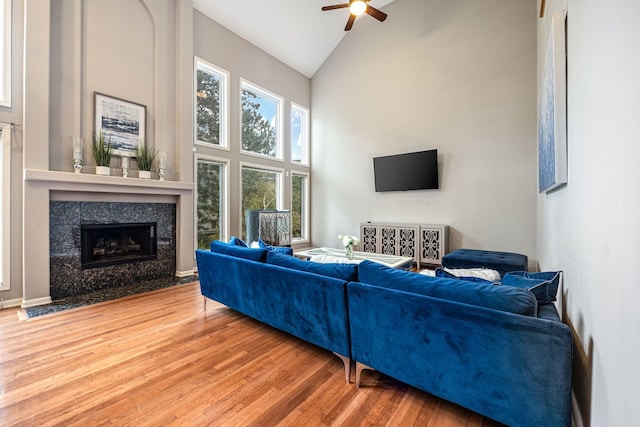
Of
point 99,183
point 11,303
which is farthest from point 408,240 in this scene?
point 11,303

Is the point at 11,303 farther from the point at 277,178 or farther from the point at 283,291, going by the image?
the point at 277,178

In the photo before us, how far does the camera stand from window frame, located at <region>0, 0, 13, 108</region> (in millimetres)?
3117

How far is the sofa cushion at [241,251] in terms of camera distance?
102 inches

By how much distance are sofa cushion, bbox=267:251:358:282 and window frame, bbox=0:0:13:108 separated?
3521mm

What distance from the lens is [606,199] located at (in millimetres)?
1131

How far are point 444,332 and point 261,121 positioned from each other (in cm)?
564

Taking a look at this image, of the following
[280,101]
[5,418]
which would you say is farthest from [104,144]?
[280,101]

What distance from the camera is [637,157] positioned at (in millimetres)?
860

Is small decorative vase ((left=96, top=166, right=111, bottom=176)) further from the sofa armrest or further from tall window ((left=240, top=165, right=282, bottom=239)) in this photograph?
the sofa armrest

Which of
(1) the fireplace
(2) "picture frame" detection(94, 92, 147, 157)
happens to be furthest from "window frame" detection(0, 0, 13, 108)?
(1) the fireplace

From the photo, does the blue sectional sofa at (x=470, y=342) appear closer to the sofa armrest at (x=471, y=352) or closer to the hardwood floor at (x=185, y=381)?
the sofa armrest at (x=471, y=352)

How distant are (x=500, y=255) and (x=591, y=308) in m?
3.04

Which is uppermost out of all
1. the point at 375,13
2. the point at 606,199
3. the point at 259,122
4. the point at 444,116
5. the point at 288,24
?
the point at 288,24

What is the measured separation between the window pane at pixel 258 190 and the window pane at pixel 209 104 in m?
0.89
